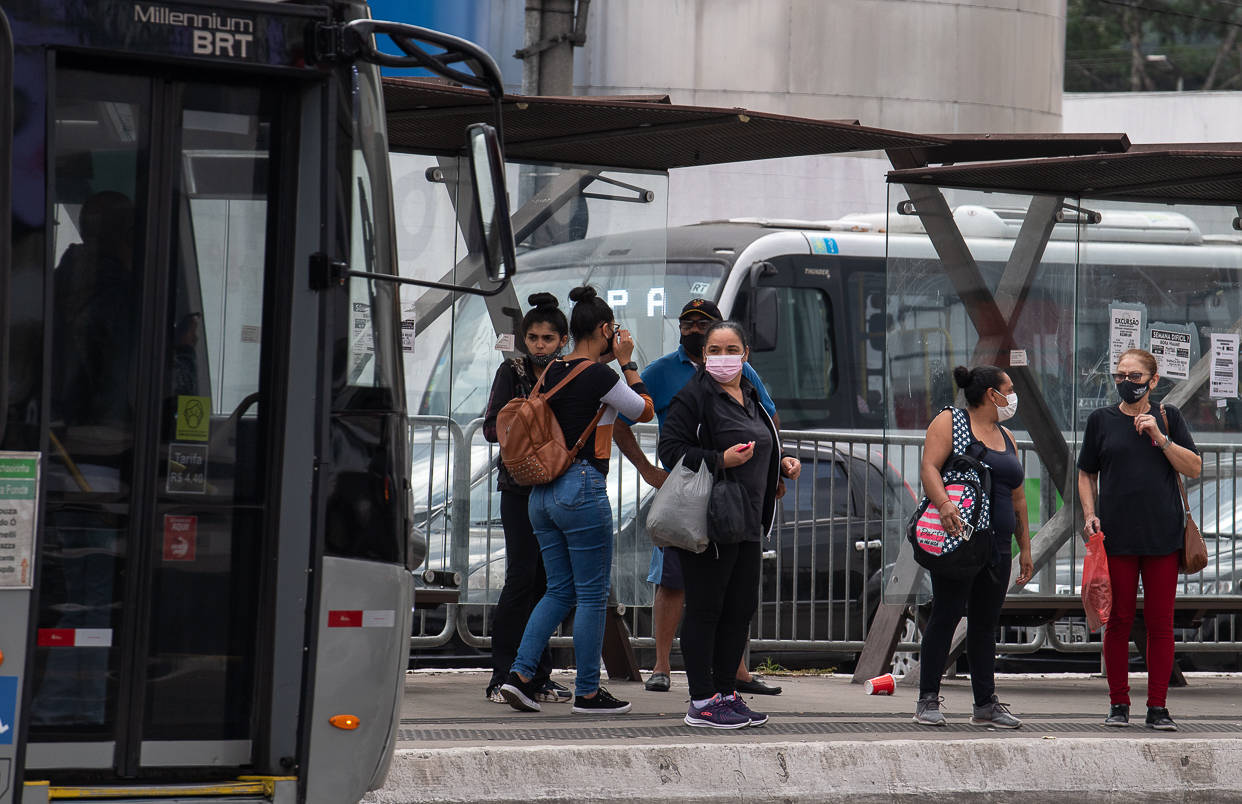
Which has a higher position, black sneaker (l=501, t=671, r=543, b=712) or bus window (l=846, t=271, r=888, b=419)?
bus window (l=846, t=271, r=888, b=419)

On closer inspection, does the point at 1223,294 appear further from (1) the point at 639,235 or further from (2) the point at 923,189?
(1) the point at 639,235

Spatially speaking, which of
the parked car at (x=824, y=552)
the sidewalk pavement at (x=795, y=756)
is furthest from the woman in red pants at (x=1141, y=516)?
the parked car at (x=824, y=552)

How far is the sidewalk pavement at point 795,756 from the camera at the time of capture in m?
6.89

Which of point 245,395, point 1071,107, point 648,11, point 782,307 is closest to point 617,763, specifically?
point 245,395

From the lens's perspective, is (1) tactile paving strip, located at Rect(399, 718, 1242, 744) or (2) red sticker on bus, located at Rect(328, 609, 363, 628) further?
(1) tactile paving strip, located at Rect(399, 718, 1242, 744)

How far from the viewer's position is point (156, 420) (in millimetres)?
5191

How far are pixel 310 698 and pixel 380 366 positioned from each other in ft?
3.39

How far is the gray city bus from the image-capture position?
4992mm

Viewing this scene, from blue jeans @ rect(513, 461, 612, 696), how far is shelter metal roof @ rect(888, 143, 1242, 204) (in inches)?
119

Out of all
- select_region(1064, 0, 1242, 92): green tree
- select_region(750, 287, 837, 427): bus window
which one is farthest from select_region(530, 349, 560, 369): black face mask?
select_region(1064, 0, 1242, 92): green tree

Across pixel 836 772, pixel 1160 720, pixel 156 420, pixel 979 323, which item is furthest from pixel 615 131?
pixel 156 420

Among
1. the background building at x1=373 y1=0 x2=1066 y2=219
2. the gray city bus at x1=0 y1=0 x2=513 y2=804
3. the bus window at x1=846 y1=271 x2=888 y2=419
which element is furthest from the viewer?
the background building at x1=373 y1=0 x2=1066 y2=219

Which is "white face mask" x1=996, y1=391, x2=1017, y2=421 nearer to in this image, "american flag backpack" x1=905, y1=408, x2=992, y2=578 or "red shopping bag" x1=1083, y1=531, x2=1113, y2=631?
"american flag backpack" x1=905, y1=408, x2=992, y2=578

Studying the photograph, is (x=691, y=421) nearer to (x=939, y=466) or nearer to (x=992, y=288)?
(x=939, y=466)
